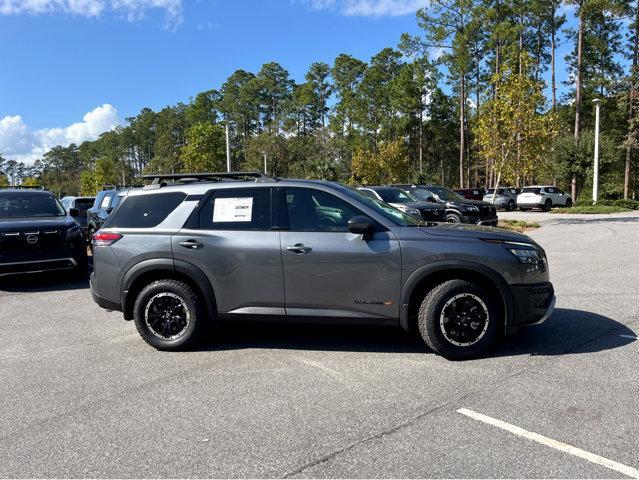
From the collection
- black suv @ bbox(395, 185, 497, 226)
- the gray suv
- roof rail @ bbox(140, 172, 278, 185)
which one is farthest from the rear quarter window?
black suv @ bbox(395, 185, 497, 226)

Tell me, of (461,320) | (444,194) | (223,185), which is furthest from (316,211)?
(444,194)

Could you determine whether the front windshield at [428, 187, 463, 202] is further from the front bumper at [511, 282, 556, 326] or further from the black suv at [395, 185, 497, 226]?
the front bumper at [511, 282, 556, 326]

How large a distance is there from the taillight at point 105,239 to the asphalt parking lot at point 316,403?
1.13m

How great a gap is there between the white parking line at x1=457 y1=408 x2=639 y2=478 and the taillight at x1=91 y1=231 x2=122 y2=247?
12.4 feet

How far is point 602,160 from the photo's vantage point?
33.5 m

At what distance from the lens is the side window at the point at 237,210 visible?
195 inches

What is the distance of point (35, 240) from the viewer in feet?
28.3

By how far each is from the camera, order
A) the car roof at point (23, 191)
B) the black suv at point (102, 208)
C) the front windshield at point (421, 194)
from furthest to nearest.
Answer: the front windshield at point (421, 194) → the black suv at point (102, 208) → the car roof at point (23, 191)

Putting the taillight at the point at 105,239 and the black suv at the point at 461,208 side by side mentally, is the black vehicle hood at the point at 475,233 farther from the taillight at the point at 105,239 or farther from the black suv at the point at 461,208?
the black suv at the point at 461,208

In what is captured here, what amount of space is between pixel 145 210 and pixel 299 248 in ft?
5.90

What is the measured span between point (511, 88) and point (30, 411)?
21.6m

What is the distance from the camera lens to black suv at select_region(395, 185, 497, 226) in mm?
17453

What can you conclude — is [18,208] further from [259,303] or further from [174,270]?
[259,303]

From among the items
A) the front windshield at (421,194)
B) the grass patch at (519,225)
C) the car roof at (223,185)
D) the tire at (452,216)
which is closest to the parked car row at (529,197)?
the grass patch at (519,225)
